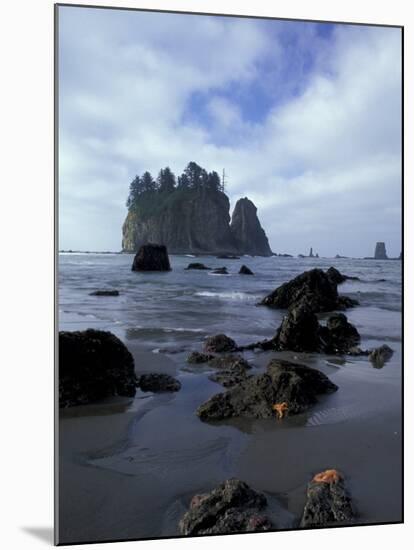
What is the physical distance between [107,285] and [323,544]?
5.91ft

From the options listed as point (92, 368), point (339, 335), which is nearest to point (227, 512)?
point (92, 368)

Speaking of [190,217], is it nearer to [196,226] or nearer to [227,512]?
[196,226]

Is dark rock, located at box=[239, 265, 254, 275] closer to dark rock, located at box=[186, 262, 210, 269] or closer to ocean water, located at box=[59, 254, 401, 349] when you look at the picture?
ocean water, located at box=[59, 254, 401, 349]

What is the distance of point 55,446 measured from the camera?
2648 mm

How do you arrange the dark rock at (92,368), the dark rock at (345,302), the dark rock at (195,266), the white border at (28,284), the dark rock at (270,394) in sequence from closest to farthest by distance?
the white border at (28,284), the dark rock at (92,368), the dark rock at (270,394), the dark rock at (195,266), the dark rock at (345,302)

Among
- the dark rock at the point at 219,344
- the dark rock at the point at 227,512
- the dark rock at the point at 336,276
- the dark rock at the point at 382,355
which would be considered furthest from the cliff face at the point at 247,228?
the dark rock at the point at 227,512

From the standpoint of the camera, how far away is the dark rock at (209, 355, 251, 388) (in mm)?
3039

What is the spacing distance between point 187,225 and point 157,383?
0.93 meters

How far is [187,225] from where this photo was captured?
10.1ft

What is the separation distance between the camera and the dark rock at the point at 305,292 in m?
3.14

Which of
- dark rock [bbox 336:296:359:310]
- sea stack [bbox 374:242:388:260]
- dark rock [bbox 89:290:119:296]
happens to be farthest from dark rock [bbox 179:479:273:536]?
sea stack [bbox 374:242:388:260]

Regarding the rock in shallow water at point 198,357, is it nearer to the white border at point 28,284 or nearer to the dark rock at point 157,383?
the dark rock at point 157,383

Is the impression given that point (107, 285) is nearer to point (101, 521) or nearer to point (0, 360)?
point (0, 360)

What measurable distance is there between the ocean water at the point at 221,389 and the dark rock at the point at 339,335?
0.17 feet
